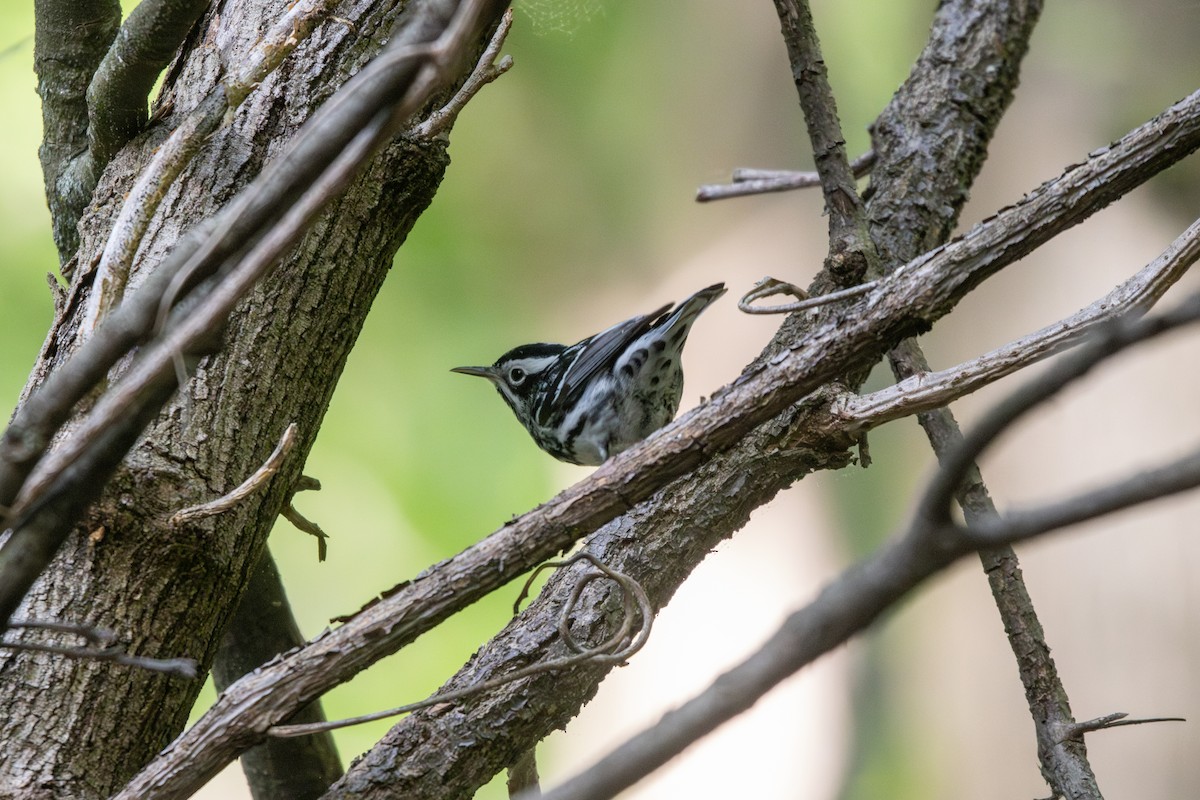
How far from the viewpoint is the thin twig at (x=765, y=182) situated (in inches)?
62.3

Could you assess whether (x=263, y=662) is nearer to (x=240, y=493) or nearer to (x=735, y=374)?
(x=240, y=493)

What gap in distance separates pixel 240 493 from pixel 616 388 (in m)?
1.03

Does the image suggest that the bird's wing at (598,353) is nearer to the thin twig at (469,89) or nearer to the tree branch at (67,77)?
the thin twig at (469,89)

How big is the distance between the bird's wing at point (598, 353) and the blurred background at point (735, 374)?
769 millimetres

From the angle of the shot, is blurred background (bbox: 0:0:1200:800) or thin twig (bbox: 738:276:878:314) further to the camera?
blurred background (bbox: 0:0:1200:800)

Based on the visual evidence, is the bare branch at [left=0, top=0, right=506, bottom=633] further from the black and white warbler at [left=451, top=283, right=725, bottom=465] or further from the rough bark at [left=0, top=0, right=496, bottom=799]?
the black and white warbler at [left=451, top=283, right=725, bottom=465]

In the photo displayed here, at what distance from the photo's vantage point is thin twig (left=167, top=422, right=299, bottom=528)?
0.98 metres

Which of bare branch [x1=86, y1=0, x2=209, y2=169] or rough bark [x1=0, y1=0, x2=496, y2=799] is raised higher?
bare branch [x1=86, y1=0, x2=209, y2=169]

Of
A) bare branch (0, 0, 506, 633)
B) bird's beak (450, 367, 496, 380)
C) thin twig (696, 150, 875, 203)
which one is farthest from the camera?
bird's beak (450, 367, 496, 380)

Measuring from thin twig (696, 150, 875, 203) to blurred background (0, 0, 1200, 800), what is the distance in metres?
0.87

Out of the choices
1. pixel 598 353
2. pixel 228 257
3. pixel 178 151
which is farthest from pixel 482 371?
pixel 228 257

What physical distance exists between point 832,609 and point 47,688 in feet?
3.24

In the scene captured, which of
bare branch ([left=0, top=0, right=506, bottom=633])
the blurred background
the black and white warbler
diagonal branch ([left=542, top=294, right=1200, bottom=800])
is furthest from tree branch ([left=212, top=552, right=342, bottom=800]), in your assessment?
diagonal branch ([left=542, top=294, right=1200, bottom=800])

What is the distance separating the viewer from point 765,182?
163cm
